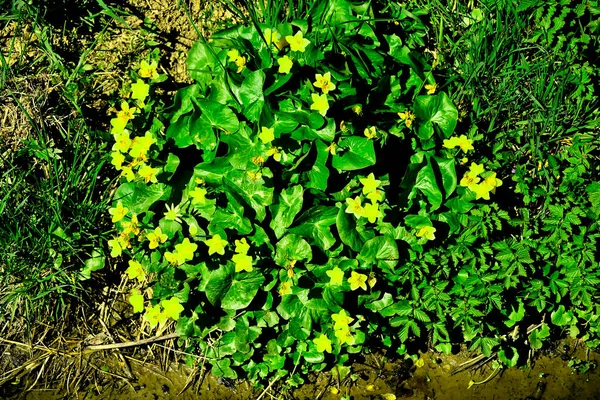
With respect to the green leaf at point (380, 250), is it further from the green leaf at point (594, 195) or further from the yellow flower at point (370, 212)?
the green leaf at point (594, 195)

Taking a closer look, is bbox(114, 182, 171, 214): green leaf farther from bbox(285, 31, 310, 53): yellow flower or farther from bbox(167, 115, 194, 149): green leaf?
bbox(285, 31, 310, 53): yellow flower

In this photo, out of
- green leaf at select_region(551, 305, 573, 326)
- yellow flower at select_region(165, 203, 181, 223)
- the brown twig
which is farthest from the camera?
the brown twig

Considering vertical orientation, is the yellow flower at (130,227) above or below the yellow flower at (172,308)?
above

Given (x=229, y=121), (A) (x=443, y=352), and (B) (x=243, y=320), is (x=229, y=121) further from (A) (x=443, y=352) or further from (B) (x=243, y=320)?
(A) (x=443, y=352)

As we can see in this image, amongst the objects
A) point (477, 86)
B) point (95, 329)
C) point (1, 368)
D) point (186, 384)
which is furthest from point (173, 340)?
point (477, 86)

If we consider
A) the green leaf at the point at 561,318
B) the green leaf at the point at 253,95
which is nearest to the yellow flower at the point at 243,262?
the green leaf at the point at 253,95

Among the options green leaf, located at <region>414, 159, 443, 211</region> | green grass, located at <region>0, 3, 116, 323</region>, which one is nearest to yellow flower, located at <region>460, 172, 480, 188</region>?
green leaf, located at <region>414, 159, 443, 211</region>
